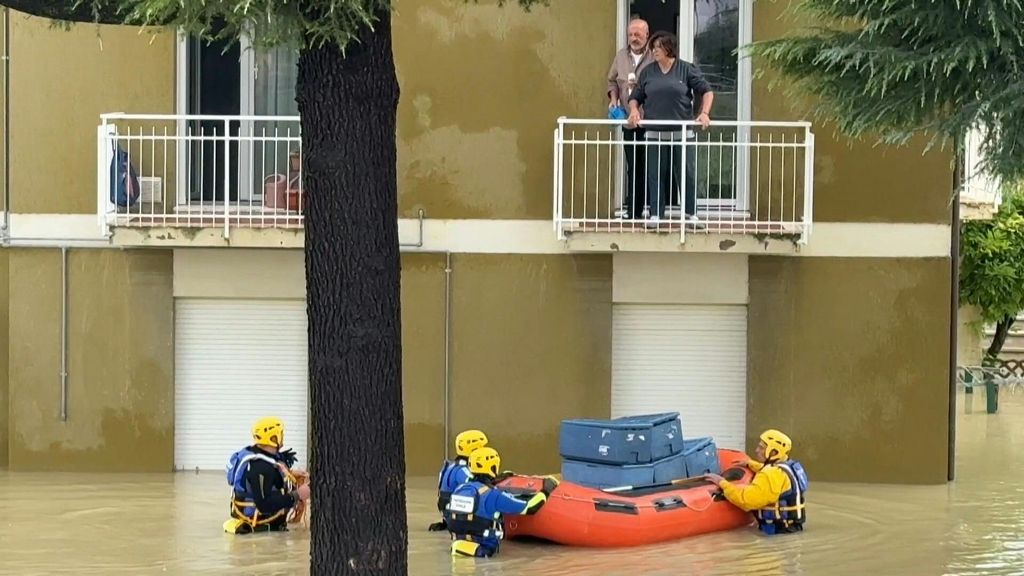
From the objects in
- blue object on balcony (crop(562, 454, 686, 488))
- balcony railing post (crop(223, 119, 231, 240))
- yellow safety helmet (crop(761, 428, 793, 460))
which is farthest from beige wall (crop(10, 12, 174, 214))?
yellow safety helmet (crop(761, 428, 793, 460))

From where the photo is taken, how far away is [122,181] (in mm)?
15570

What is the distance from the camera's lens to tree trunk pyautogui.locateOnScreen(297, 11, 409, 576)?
24.0 ft

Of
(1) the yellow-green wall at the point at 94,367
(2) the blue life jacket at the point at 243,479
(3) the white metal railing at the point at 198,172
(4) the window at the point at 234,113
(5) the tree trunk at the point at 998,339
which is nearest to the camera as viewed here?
(2) the blue life jacket at the point at 243,479

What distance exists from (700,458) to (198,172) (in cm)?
637

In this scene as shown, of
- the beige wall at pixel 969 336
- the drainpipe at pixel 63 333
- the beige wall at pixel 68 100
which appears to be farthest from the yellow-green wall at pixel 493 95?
the beige wall at pixel 969 336

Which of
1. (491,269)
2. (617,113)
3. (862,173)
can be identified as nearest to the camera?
(617,113)

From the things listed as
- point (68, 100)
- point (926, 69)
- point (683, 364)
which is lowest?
point (683, 364)

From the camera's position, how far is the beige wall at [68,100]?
16.1 meters

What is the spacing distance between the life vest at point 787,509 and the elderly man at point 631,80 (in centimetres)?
359

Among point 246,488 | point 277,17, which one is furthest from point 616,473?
point 277,17

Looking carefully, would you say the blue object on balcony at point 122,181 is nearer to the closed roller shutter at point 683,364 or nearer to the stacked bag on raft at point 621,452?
the closed roller shutter at point 683,364

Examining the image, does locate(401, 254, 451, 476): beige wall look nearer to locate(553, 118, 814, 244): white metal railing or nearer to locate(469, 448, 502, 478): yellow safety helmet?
locate(553, 118, 814, 244): white metal railing

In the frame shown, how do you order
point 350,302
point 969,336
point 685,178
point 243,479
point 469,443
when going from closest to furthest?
point 350,302, point 469,443, point 243,479, point 685,178, point 969,336

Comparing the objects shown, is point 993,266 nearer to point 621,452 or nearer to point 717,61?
point 717,61
